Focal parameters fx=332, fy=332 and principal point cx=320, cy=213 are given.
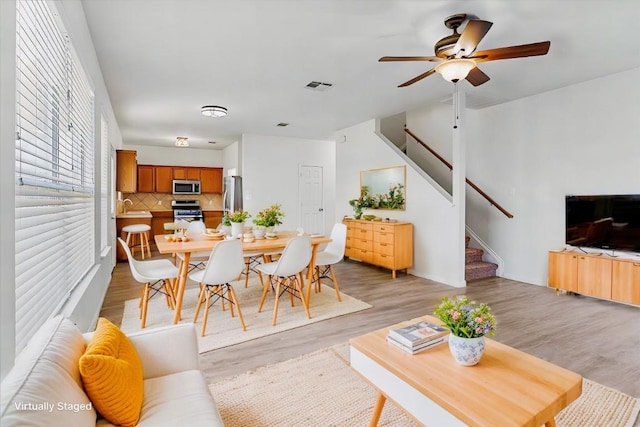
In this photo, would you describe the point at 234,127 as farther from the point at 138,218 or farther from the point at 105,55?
the point at 105,55

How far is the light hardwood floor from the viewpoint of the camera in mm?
2459

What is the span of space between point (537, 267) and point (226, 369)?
→ 4.43 metres

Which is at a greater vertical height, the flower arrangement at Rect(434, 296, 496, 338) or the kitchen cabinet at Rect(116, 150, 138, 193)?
the kitchen cabinet at Rect(116, 150, 138, 193)

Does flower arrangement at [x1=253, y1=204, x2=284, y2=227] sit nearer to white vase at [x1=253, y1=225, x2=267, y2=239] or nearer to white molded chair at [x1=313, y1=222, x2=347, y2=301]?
white vase at [x1=253, y1=225, x2=267, y2=239]

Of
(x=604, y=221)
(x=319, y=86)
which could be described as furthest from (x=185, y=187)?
(x=604, y=221)

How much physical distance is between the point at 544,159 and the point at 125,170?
6.86 meters

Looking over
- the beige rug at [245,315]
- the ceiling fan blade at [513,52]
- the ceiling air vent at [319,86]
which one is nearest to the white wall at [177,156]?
the beige rug at [245,315]

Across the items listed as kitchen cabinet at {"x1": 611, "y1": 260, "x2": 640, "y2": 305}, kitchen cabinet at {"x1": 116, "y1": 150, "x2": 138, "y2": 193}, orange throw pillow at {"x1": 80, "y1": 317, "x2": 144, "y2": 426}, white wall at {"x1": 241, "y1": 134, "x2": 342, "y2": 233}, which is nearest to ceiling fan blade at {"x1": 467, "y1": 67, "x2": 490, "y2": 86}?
kitchen cabinet at {"x1": 611, "y1": 260, "x2": 640, "y2": 305}

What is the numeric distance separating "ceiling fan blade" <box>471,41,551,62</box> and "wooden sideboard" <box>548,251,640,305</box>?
2711 mm

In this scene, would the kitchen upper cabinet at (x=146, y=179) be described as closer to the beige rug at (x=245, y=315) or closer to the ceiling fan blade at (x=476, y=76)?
the beige rug at (x=245, y=315)

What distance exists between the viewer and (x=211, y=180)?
30.7 ft

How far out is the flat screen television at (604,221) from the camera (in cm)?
366

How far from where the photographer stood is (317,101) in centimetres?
493

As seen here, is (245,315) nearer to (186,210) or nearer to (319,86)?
(319,86)
